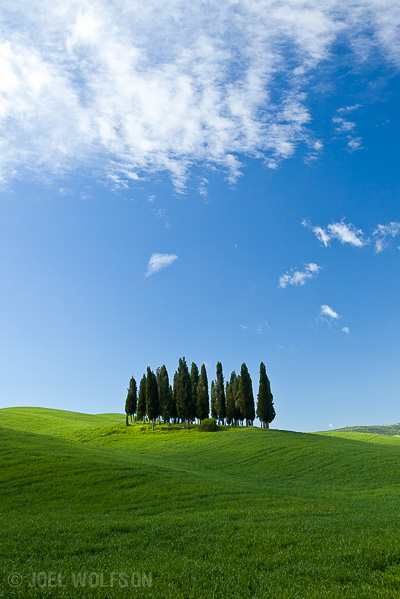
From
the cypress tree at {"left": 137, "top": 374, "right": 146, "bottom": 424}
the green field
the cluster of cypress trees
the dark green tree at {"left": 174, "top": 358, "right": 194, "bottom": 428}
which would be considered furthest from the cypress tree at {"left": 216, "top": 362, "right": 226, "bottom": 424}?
the green field

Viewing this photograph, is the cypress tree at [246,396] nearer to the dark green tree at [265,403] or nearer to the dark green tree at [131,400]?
the dark green tree at [265,403]

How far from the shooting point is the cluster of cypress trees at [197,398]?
92.6 metres

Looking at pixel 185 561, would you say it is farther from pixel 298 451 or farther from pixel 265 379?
pixel 265 379

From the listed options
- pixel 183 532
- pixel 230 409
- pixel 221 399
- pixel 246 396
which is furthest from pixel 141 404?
pixel 183 532

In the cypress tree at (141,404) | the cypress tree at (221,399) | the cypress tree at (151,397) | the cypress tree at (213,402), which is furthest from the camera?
the cypress tree at (213,402)

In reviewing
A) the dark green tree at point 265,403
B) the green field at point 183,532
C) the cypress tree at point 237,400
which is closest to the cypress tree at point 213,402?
the cypress tree at point 237,400

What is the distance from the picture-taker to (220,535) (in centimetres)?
1680

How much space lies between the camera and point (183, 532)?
58.3ft

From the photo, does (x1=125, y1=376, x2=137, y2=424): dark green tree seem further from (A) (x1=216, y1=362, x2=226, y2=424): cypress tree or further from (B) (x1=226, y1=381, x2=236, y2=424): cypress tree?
(B) (x1=226, y1=381, x2=236, y2=424): cypress tree

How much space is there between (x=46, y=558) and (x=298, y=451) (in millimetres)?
50674

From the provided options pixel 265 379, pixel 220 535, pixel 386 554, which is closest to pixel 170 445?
pixel 265 379

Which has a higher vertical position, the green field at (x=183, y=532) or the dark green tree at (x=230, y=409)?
the dark green tree at (x=230, y=409)

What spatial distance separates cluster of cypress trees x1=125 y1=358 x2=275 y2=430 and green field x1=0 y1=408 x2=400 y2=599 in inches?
1746

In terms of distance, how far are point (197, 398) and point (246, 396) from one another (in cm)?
1465
